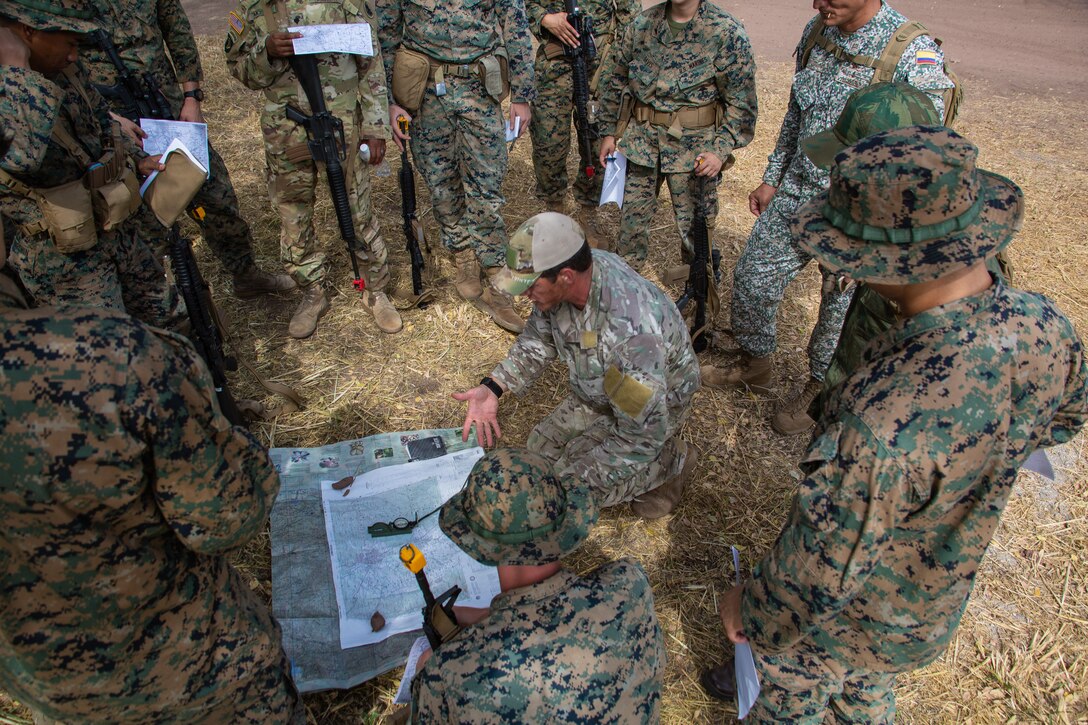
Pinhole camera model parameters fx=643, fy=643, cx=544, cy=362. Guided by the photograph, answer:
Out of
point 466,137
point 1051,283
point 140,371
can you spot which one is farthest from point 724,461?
point 1051,283

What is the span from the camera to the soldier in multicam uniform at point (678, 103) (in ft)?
14.0

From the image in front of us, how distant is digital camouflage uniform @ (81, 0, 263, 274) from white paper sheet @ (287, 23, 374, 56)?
1174 mm

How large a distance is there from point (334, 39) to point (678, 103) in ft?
7.59

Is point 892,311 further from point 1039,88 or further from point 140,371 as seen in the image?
point 1039,88

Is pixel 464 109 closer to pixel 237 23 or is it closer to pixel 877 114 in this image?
pixel 237 23

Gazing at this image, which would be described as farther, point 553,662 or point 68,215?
point 68,215

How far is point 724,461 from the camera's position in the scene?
13.6 feet

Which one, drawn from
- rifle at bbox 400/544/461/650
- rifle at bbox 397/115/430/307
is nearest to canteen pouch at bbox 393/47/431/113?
rifle at bbox 397/115/430/307

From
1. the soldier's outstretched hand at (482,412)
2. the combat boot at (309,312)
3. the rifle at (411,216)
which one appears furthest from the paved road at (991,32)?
the soldier's outstretched hand at (482,412)

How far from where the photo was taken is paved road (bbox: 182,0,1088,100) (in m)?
9.91

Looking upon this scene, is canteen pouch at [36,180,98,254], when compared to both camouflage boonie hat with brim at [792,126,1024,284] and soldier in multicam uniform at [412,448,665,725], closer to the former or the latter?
soldier in multicam uniform at [412,448,665,725]

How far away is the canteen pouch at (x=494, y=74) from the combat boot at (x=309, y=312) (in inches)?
79.3

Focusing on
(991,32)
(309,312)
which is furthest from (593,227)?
(991,32)

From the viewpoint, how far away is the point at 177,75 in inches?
200
